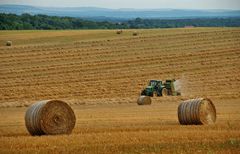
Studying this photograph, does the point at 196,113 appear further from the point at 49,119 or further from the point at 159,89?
the point at 159,89

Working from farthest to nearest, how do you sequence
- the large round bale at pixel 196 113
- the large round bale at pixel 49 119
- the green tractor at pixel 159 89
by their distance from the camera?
the green tractor at pixel 159 89 < the large round bale at pixel 196 113 < the large round bale at pixel 49 119

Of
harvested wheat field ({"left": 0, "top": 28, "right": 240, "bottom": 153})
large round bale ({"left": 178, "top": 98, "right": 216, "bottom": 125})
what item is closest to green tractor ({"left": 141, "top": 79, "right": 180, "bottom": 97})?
harvested wheat field ({"left": 0, "top": 28, "right": 240, "bottom": 153})

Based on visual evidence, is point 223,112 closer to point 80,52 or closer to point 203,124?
point 203,124

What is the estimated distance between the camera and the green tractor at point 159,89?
30.7 meters

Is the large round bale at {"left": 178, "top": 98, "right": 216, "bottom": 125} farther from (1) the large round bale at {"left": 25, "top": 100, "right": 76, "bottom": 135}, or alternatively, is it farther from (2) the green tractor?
(2) the green tractor

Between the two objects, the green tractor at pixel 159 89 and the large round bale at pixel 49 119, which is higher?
the large round bale at pixel 49 119

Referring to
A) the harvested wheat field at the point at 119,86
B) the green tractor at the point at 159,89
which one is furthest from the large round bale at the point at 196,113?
the green tractor at the point at 159,89

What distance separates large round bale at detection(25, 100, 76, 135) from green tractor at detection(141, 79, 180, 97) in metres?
15.1

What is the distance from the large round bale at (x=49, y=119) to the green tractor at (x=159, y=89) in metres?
15.1

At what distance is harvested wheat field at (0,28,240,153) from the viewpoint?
1311cm

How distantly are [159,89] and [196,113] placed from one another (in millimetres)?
14581

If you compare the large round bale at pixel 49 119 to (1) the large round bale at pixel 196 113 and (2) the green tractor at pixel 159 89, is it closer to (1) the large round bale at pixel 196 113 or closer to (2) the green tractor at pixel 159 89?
(1) the large round bale at pixel 196 113

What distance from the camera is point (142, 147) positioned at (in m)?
12.2

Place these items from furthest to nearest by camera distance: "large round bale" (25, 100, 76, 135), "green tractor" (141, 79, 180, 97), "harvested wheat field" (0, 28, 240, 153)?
"green tractor" (141, 79, 180, 97) → "large round bale" (25, 100, 76, 135) → "harvested wheat field" (0, 28, 240, 153)
